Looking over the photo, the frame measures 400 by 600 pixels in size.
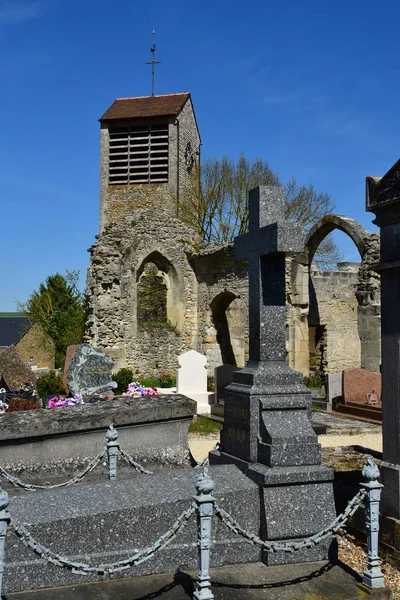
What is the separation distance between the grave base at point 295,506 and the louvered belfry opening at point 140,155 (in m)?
24.3

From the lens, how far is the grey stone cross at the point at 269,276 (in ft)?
14.9

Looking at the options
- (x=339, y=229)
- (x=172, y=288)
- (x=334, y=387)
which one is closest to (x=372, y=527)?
(x=334, y=387)

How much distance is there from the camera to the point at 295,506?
13.2 ft

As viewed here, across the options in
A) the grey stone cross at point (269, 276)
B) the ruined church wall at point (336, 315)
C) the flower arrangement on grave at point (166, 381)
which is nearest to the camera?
the grey stone cross at point (269, 276)

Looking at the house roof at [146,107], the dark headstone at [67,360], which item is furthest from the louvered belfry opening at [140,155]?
the dark headstone at [67,360]

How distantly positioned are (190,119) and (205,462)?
2655 centimetres

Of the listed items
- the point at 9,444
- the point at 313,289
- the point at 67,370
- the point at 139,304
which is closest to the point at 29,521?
the point at 9,444

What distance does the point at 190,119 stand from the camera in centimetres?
2975

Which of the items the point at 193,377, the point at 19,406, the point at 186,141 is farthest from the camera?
the point at 186,141

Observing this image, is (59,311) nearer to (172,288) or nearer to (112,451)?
(172,288)

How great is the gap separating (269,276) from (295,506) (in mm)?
1731

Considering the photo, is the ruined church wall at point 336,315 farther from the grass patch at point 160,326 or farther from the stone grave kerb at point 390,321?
the stone grave kerb at point 390,321

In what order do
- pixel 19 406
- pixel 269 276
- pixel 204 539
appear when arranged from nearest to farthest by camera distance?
1. pixel 204 539
2. pixel 269 276
3. pixel 19 406

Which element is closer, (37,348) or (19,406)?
(19,406)
